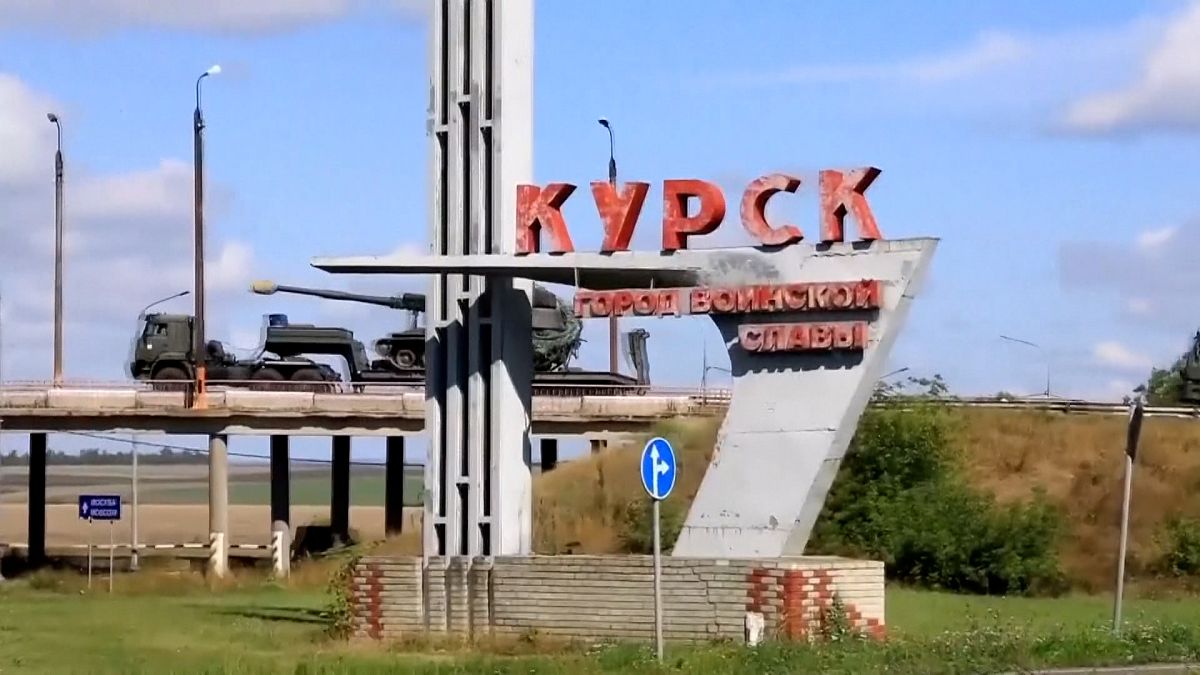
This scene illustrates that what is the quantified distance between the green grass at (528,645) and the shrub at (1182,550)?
2137 mm

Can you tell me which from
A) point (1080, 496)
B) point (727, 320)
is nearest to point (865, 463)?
point (1080, 496)

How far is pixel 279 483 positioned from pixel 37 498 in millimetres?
9508

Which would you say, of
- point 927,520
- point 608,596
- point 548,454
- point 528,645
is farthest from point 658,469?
point 548,454

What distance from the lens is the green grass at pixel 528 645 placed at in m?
19.1

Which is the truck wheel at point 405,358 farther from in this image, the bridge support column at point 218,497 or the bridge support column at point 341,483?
the bridge support column at point 218,497

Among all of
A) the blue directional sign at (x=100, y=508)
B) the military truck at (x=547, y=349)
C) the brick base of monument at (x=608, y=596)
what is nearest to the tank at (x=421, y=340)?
the military truck at (x=547, y=349)

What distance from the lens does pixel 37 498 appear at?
197ft

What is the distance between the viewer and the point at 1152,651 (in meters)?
19.8

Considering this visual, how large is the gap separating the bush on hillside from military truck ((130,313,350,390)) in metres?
22.9

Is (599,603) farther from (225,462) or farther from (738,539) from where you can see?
(225,462)

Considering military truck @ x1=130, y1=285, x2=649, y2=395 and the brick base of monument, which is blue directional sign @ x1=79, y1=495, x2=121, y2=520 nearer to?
military truck @ x1=130, y1=285, x2=649, y2=395

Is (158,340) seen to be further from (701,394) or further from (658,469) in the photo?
(658,469)

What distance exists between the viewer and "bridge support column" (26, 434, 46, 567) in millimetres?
58266

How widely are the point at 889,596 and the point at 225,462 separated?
78.8 ft
